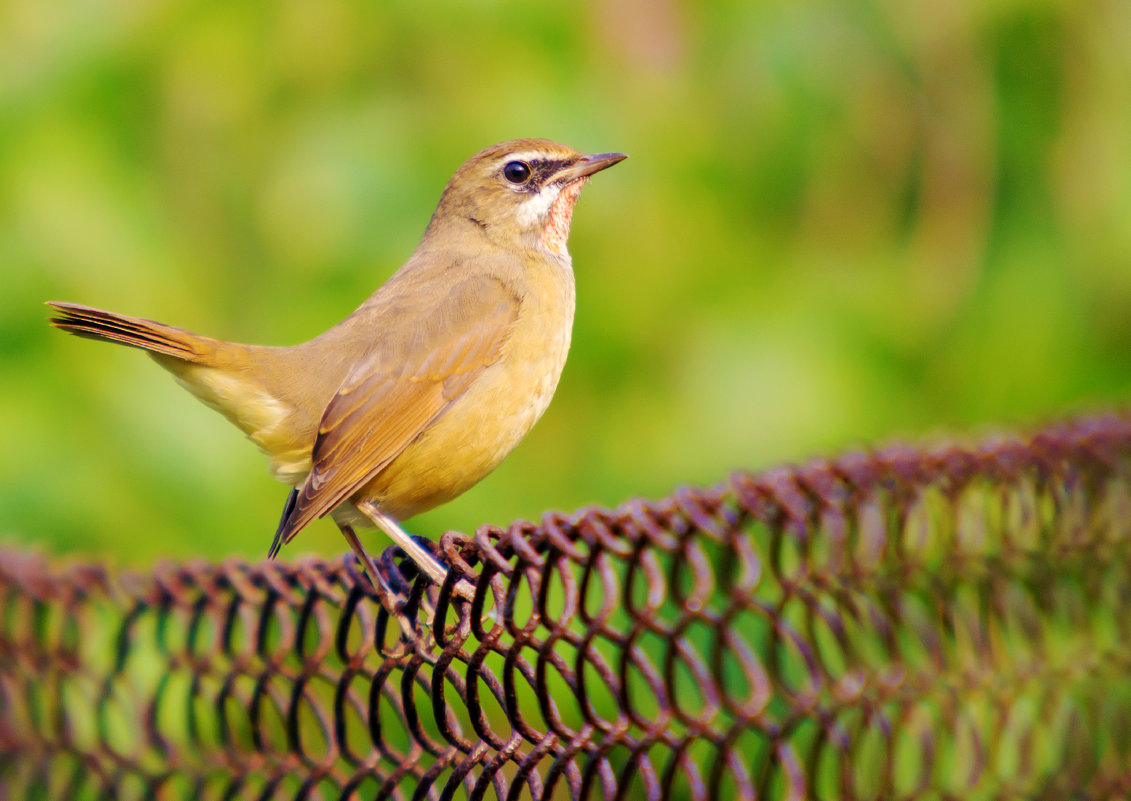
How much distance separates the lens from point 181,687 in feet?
14.4

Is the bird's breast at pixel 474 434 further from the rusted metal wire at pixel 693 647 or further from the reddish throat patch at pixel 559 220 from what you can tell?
the reddish throat patch at pixel 559 220

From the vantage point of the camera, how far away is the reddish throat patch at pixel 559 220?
13.8ft

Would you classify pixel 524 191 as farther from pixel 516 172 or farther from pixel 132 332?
pixel 132 332

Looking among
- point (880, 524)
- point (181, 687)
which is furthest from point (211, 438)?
point (880, 524)

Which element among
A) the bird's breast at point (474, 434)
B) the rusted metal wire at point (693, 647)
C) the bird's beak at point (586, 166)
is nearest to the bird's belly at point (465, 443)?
the bird's breast at point (474, 434)

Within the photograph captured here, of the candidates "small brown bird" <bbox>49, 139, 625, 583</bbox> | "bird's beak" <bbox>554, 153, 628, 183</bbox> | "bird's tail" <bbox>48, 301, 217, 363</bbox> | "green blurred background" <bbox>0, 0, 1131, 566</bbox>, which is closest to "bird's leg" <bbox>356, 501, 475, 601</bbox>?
"small brown bird" <bbox>49, 139, 625, 583</bbox>

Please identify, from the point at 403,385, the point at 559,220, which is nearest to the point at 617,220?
the point at 559,220

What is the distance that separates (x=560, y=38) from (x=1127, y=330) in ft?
7.53

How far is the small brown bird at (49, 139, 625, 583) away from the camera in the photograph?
341 cm

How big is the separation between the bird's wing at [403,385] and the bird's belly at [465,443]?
45 mm

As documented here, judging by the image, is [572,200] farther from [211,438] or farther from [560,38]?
[211,438]

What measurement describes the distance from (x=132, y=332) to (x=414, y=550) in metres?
1.05

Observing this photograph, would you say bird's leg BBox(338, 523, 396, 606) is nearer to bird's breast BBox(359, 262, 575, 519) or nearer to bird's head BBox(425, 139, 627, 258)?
bird's breast BBox(359, 262, 575, 519)

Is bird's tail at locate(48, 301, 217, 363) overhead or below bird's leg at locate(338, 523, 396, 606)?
overhead
